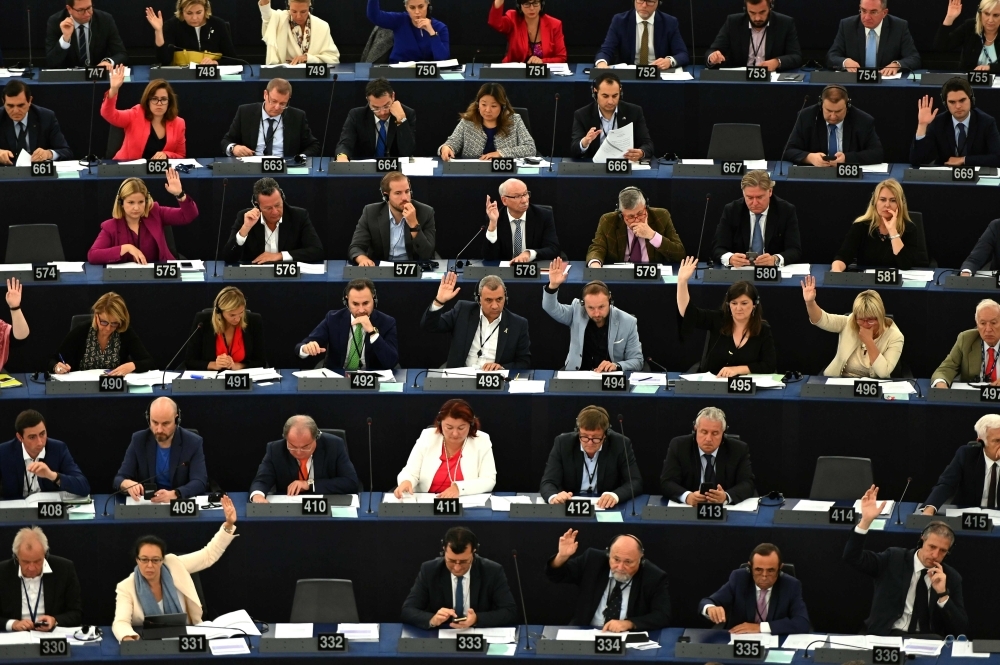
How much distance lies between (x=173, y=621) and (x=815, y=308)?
11.0 feet

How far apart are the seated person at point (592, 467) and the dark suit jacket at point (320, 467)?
879 millimetres

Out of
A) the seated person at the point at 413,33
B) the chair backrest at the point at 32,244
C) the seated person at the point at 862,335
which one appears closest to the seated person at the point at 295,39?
the seated person at the point at 413,33

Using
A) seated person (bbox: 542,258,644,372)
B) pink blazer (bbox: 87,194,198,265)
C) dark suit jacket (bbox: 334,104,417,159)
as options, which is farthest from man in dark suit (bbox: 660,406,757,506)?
pink blazer (bbox: 87,194,198,265)

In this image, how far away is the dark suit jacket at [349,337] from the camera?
326 inches

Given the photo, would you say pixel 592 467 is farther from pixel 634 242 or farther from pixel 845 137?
pixel 845 137

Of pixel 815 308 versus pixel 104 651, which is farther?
pixel 815 308

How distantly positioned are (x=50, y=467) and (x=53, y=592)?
68 cm

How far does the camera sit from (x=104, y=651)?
680 cm

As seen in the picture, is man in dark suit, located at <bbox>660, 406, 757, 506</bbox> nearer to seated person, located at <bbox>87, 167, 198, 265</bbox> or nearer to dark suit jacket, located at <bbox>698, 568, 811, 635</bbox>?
dark suit jacket, located at <bbox>698, 568, 811, 635</bbox>

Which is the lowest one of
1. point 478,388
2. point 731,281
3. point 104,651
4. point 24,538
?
point 104,651

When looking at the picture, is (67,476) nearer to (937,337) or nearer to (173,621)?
(173,621)

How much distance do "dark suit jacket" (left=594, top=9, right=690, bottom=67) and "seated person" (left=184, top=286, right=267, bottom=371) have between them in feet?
9.91

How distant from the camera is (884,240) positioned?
8.77m

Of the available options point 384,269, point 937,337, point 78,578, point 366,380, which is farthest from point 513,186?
point 78,578
